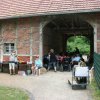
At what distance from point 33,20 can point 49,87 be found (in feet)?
23.8

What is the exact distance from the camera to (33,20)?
21047mm

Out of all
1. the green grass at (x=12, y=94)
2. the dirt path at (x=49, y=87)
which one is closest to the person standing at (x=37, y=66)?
the dirt path at (x=49, y=87)

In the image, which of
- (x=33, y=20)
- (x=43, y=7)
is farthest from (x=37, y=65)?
(x=43, y=7)

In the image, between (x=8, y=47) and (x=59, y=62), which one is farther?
(x=8, y=47)

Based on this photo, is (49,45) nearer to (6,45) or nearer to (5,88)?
(6,45)

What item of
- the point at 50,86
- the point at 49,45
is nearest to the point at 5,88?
the point at 50,86

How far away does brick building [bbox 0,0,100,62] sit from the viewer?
19500mm

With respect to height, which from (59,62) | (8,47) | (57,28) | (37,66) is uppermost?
(57,28)

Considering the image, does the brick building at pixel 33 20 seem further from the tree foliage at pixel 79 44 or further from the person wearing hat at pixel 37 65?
the tree foliage at pixel 79 44

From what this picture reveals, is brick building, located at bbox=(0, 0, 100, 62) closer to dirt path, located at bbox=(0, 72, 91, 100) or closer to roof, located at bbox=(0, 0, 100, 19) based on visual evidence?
roof, located at bbox=(0, 0, 100, 19)

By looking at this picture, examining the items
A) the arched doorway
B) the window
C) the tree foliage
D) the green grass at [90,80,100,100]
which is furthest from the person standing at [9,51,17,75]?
the tree foliage

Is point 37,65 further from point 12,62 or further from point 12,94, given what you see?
point 12,94

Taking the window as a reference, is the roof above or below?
above

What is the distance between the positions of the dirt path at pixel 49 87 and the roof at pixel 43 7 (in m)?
3.75
